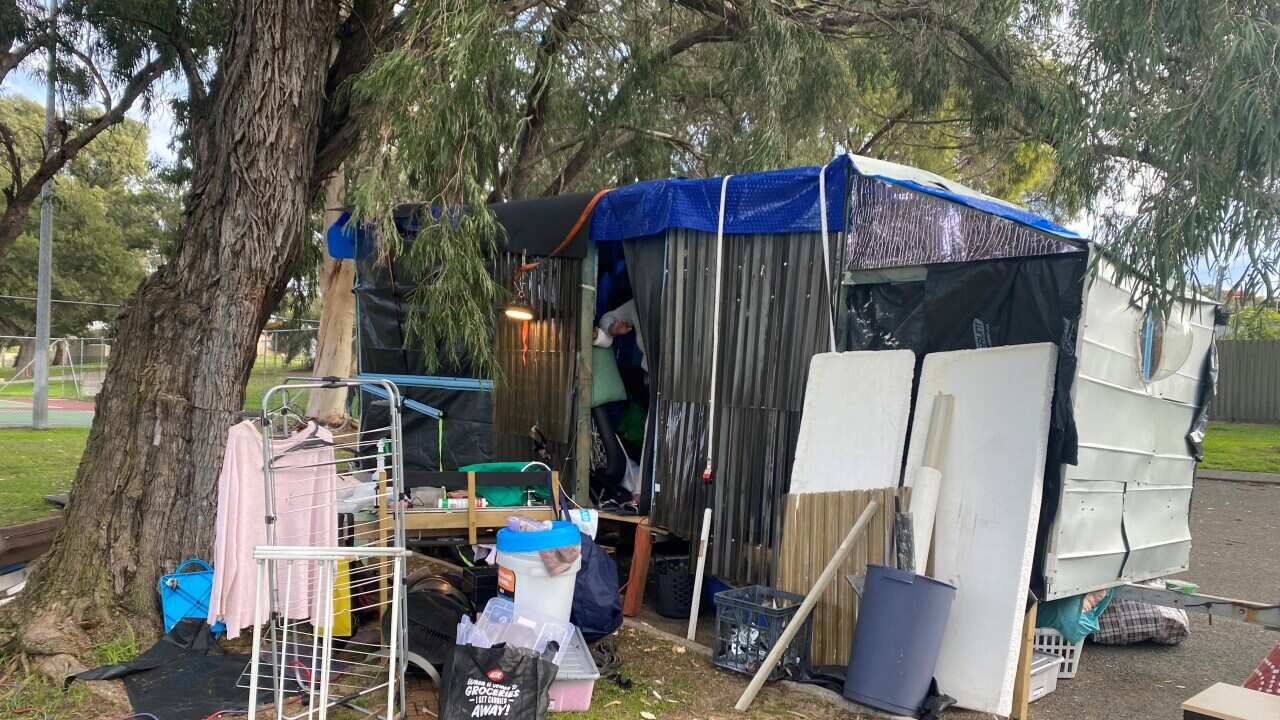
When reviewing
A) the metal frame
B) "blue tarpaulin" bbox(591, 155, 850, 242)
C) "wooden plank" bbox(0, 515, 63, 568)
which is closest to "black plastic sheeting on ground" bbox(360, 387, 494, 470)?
"blue tarpaulin" bbox(591, 155, 850, 242)

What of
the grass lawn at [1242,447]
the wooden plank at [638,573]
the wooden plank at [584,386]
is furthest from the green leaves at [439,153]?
the grass lawn at [1242,447]

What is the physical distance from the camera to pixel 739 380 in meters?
5.93

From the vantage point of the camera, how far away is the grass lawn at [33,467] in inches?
342

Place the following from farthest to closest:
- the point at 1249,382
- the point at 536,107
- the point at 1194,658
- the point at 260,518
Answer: the point at 1249,382 < the point at 536,107 < the point at 1194,658 < the point at 260,518

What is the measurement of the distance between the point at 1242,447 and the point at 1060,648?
12287mm

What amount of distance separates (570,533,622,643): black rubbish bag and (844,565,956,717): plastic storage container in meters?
1.43

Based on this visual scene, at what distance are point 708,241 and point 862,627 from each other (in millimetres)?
2813

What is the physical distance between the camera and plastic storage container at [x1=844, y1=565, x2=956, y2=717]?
4.32 m

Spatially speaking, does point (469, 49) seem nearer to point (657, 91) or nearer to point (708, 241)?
point (708, 241)

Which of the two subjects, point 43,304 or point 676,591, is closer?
point 676,591

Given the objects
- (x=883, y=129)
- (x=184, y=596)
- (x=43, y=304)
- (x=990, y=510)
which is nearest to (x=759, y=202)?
(x=990, y=510)

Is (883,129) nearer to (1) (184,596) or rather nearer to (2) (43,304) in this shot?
(1) (184,596)

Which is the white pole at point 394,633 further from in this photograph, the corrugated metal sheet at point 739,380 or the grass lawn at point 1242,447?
the grass lawn at point 1242,447

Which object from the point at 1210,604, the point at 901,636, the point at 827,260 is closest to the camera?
the point at 901,636
